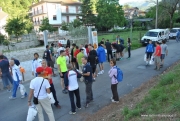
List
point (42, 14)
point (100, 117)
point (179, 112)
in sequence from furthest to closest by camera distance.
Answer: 1. point (42, 14)
2. point (100, 117)
3. point (179, 112)

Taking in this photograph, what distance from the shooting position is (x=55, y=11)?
48.5 m

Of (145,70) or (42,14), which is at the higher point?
(42,14)

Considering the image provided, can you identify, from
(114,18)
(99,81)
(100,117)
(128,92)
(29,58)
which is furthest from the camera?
(114,18)

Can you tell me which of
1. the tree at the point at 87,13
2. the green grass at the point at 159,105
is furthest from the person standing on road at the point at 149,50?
the tree at the point at 87,13

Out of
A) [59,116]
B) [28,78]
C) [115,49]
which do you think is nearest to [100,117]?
[59,116]

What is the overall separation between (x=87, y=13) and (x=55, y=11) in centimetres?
1310

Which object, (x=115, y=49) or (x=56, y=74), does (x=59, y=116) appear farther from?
(x=115, y=49)

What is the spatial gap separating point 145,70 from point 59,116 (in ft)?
21.9

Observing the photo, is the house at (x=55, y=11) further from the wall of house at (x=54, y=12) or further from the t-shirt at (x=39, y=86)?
the t-shirt at (x=39, y=86)

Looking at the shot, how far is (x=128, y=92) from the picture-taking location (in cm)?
725

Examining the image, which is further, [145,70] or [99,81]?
[145,70]

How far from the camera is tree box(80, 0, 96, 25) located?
39.1 meters

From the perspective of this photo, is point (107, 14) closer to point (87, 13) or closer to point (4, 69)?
point (87, 13)

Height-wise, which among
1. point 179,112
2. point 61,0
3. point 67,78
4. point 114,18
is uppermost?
point 61,0
